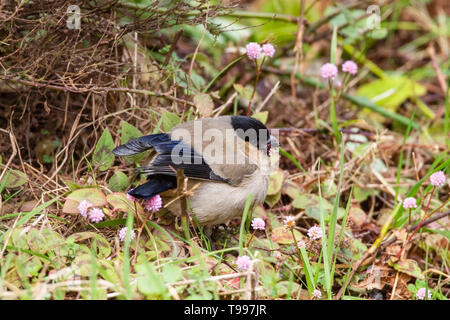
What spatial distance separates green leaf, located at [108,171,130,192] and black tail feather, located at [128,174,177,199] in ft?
0.71

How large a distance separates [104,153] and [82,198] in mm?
386

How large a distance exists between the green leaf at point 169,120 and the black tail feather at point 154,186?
460 millimetres

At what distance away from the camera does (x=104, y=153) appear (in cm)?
292

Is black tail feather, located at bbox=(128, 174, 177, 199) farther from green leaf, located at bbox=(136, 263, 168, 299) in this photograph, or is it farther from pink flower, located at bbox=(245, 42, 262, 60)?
pink flower, located at bbox=(245, 42, 262, 60)

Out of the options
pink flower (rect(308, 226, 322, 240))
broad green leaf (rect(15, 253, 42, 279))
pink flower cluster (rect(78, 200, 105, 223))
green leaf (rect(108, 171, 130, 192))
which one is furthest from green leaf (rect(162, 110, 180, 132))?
broad green leaf (rect(15, 253, 42, 279))

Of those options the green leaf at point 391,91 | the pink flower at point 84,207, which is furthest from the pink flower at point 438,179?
the green leaf at point 391,91

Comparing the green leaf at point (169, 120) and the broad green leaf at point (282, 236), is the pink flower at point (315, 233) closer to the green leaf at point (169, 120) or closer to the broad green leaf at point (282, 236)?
the broad green leaf at point (282, 236)

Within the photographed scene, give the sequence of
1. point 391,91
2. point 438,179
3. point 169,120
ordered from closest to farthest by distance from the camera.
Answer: point 438,179
point 169,120
point 391,91

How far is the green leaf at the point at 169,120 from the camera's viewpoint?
3090mm

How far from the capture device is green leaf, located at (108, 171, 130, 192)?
9.36 ft

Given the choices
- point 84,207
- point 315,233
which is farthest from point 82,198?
point 315,233

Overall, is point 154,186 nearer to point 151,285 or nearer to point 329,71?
point 151,285
